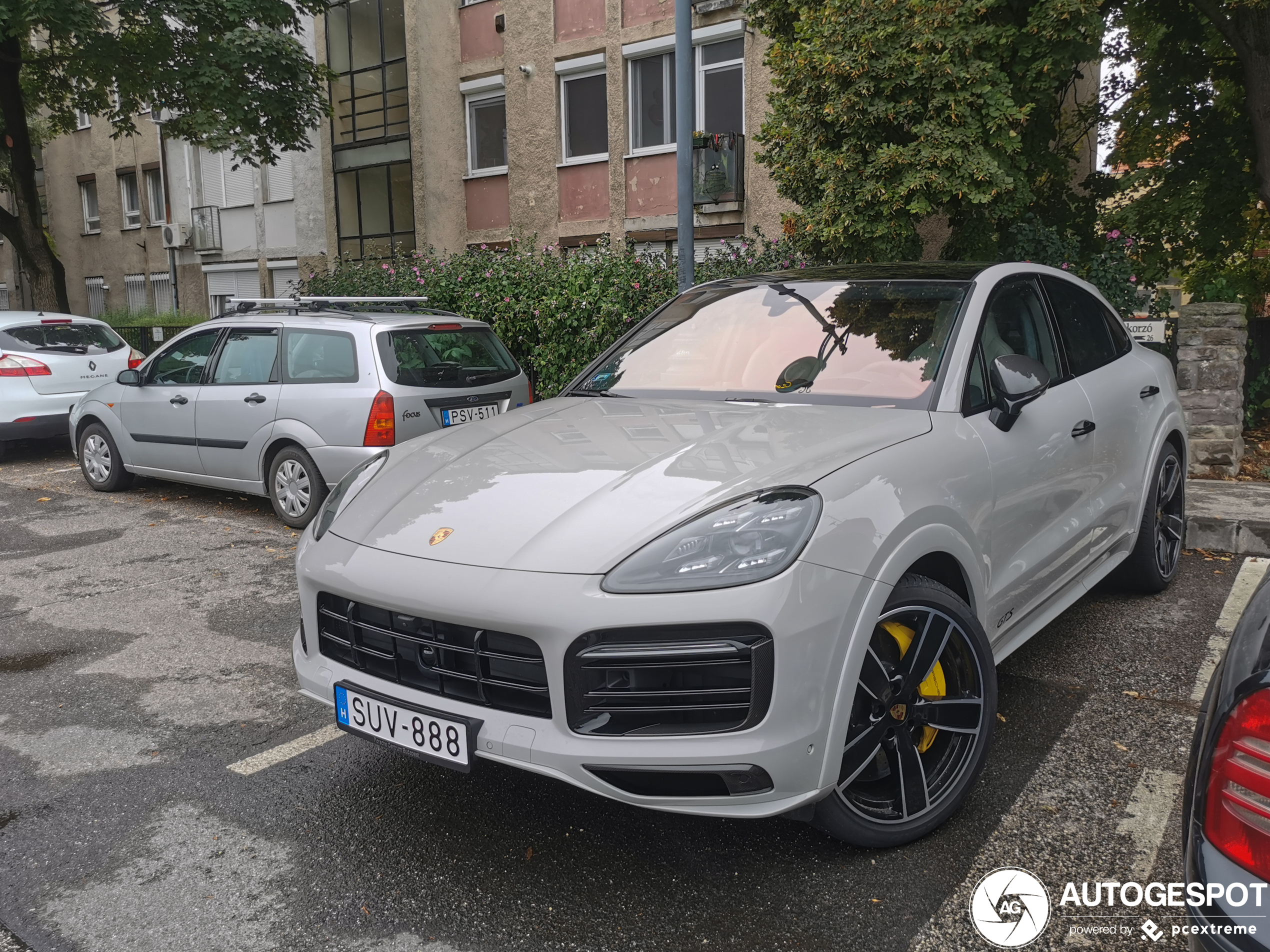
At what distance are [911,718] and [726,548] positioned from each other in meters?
0.79

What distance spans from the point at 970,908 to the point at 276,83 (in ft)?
52.7

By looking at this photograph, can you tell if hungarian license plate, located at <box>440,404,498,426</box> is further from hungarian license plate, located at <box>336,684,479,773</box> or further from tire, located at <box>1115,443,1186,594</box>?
hungarian license plate, located at <box>336,684,479,773</box>

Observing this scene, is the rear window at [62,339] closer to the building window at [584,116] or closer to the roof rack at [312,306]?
the roof rack at [312,306]

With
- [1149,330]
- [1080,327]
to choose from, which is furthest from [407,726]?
[1149,330]

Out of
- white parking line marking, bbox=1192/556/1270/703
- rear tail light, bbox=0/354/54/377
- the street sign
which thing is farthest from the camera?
rear tail light, bbox=0/354/54/377

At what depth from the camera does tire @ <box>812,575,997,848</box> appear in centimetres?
275

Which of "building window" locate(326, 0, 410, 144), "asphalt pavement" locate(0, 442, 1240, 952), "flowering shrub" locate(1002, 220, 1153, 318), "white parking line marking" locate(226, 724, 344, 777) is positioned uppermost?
"building window" locate(326, 0, 410, 144)

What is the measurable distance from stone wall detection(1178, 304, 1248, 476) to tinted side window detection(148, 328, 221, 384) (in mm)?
7658

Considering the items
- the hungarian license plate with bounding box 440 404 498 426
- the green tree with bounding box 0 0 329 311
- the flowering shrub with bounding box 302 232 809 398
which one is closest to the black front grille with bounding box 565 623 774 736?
the hungarian license plate with bounding box 440 404 498 426

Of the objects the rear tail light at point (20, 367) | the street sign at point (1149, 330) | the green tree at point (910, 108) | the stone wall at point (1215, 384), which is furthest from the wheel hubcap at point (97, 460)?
the stone wall at point (1215, 384)

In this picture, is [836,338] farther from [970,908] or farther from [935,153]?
[935,153]

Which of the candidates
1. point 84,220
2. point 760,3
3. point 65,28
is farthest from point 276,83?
point 84,220

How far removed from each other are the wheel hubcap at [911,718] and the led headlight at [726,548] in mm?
392

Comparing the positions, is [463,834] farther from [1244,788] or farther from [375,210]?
[375,210]
